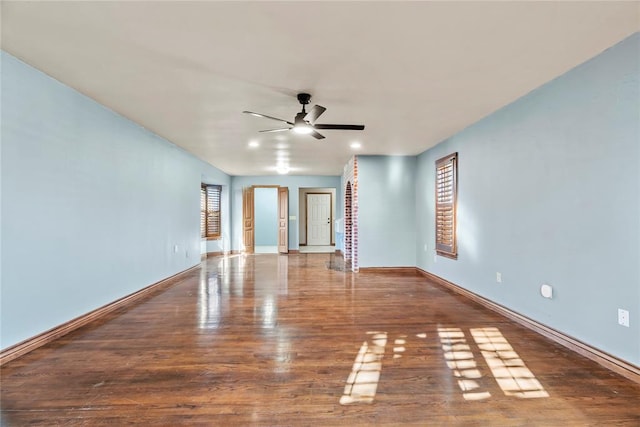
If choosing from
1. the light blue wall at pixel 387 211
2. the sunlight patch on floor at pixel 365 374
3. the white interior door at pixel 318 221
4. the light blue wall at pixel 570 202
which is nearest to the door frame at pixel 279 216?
the white interior door at pixel 318 221

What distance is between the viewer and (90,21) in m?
2.05

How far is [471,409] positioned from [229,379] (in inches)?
62.9

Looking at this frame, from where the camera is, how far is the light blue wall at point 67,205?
2.54m

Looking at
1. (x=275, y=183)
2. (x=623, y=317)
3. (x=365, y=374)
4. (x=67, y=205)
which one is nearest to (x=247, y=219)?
(x=275, y=183)

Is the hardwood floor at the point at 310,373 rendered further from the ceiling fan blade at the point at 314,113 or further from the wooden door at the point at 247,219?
the wooden door at the point at 247,219

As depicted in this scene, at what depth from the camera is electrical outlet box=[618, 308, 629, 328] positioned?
2252mm

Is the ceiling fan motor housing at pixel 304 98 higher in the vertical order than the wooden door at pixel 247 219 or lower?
higher

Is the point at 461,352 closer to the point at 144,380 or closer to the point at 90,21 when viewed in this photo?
the point at 144,380

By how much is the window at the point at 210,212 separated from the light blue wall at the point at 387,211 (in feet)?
15.4

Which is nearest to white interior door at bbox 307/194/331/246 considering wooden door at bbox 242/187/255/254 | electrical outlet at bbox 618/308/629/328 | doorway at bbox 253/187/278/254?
doorway at bbox 253/187/278/254

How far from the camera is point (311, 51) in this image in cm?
240

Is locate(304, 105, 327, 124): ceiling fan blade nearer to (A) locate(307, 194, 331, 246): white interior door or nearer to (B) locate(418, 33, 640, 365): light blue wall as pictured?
(B) locate(418, 33, 640, 365): light blue wall

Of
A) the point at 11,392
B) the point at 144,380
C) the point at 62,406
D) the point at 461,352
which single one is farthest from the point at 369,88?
the point at 11,392

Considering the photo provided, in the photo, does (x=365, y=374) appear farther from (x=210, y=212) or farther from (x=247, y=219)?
(x=247, y=219)
